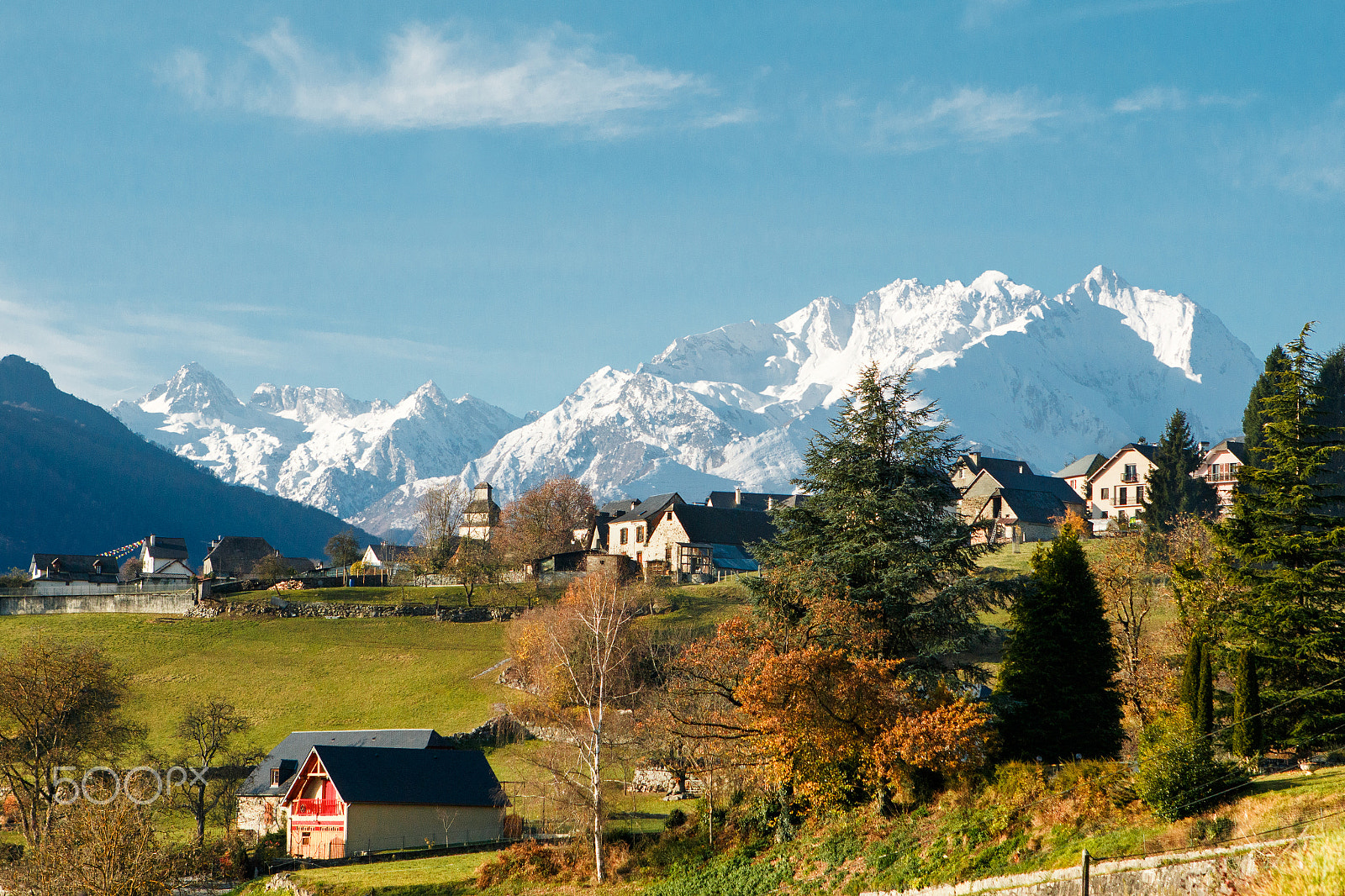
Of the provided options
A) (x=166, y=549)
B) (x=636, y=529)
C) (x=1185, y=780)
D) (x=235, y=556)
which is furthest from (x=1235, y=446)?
(x=166, y=549)

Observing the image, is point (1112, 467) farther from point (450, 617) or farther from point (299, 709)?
point (299, 709)

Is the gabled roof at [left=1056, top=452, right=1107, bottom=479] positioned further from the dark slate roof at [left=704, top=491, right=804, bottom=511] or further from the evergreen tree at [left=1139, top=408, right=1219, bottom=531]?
the dark slate roof at [left=704, top=491, right=804, bottom=511]

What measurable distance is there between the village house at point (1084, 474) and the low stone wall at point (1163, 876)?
8400cm

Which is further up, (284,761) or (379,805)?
(284,761)

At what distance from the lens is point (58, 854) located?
1538 inches

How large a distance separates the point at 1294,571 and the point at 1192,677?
4873 millimetres

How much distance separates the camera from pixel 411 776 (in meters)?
51.9

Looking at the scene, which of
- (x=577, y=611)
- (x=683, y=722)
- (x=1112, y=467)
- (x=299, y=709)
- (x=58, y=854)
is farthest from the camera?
(x=1112, y=467)

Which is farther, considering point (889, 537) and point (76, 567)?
point (76, 567)

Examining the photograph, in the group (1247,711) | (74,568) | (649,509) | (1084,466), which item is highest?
(1084,466)

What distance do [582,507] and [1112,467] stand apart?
192 feet

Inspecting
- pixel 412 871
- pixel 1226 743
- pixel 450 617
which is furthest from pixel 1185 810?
pixel 450 617

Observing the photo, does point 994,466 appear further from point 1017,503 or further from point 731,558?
point 731,558

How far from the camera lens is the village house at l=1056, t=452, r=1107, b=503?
111m
